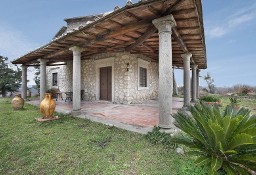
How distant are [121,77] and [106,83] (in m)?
1.36

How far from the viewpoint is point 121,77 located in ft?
30.6

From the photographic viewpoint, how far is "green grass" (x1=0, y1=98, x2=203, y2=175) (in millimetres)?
2732

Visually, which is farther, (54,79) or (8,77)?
(8,77)

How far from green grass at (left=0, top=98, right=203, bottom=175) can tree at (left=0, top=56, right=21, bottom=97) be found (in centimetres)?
1469

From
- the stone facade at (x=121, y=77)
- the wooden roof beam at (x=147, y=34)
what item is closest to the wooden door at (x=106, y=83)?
the stone facade at (x=121, y=77)

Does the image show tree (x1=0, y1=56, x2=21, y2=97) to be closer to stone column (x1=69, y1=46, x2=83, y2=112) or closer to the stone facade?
the stone facade

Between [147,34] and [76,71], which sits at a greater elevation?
[147,34]

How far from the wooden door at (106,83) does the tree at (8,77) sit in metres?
12.0

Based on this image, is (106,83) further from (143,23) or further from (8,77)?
(8,77)

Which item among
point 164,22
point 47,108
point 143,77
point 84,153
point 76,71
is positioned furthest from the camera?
point 143,77

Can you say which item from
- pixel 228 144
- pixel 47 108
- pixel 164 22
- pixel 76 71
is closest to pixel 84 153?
pixel 228 144

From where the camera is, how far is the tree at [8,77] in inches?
654

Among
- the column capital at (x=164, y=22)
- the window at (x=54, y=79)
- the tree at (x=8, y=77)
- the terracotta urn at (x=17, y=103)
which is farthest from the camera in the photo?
the tree at (x=8, y=77)

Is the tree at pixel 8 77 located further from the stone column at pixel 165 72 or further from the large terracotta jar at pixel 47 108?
the stone column at pixel 165 72
